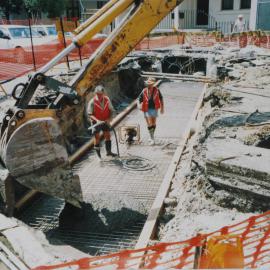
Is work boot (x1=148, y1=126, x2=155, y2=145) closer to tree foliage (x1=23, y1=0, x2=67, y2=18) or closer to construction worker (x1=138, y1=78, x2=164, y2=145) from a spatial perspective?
construction worker (x1=138, y1=78, x2=164, y2=145)

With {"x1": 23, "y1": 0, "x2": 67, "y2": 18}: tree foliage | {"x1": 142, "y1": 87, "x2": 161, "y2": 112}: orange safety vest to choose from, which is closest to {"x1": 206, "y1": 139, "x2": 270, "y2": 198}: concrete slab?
{"x1": 142, "y1": 87, "x2": 161, "y2": 112}: orange safety vest

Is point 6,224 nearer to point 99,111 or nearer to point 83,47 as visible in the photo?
point 99,111

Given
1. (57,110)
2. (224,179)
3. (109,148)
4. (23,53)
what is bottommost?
(109,148)

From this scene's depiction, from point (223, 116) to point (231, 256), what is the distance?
15.9 feet

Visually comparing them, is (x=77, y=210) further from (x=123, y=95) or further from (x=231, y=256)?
(x=123, y=95)

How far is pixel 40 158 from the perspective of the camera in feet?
18.9

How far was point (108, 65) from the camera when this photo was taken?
648 centimetres

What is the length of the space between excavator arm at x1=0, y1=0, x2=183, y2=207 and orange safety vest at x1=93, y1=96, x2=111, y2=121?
Result: 2.22m

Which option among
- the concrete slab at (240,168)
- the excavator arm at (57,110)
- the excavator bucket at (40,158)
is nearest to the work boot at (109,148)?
the excavator arm at (57,110)

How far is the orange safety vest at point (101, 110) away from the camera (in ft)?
28.5

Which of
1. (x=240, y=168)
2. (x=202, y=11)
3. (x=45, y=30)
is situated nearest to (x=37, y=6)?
(x=45, y=30)

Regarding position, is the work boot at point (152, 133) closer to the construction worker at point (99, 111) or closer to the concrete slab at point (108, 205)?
the concrete slab at point (108, 205)

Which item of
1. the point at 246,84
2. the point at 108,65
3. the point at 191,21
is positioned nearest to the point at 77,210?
the point at 108,65

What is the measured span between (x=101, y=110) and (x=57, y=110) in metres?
2.76
